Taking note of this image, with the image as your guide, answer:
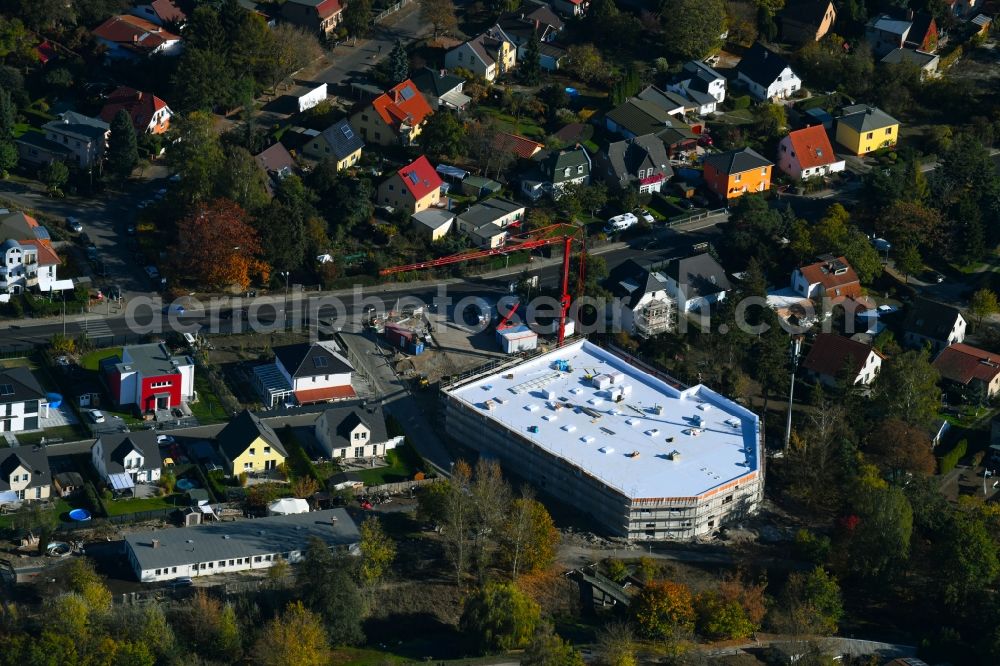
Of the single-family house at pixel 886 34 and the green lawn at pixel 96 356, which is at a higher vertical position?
the single-family house at pixel 886 34

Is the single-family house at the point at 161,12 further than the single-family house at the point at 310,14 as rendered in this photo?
No

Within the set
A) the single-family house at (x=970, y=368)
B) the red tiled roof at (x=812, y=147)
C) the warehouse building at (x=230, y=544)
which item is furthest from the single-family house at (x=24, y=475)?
the red tiled roof at (x=812, y=147)

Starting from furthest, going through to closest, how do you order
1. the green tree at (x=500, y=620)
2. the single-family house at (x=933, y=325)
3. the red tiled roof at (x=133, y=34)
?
1. the red tiled roof at (x=133, y=34)
2. the single-family house at (x=933, y=325)
3. the green tree at (x=500, y=620)

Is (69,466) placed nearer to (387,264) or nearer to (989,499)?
(387,264)

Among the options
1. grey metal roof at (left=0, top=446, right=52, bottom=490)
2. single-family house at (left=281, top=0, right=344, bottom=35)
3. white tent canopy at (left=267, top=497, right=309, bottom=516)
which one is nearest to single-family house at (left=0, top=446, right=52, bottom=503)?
grey metal roof at (left=0, top=446, right=52, bottom=490)

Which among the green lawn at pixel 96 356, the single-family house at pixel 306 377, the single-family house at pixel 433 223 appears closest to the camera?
the single-family house at pixel 306 377

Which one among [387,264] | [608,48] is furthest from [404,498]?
[608,48]

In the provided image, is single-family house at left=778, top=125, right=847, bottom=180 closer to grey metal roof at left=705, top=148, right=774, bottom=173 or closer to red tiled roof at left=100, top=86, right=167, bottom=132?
grey metal roof at left=705, top=148, right=774, bottom=173

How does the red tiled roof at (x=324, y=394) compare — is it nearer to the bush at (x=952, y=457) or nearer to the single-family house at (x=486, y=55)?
the bush at (x=952, y=457)
